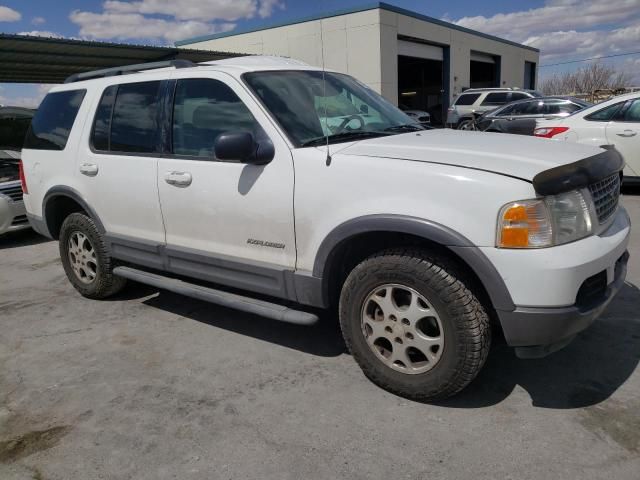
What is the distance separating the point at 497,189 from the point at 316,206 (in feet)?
3.35

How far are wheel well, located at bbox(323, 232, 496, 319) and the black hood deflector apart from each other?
541 mm

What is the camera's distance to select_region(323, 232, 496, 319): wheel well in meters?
2.78

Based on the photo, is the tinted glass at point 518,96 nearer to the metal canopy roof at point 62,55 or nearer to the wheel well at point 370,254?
the metal canopy roof at point 62,55

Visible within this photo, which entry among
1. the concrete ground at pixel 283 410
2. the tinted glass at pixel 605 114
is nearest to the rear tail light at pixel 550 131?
the tinted glass at pixel 605 114

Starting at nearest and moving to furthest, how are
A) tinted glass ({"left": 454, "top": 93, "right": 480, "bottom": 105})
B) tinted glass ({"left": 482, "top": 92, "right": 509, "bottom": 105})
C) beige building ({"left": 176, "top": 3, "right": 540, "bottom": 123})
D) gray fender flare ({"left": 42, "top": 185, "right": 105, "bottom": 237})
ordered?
gray fender flare ({"left": 42, "top": 185, "right": 105, "bottom": 237}) → tinted glass ({"left": 482, "top": 92, "right": 509, "bottom": 105}) → tinted glass ({"left": 454, "top": 93, "right": 480, "bottom": 105}) → beige building ({"left": 176, "top": 3, "right": 540, "bottom": 123})

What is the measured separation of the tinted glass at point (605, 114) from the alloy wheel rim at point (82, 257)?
7295mm

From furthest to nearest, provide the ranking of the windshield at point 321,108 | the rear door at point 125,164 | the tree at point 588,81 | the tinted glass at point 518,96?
the tree at point 588,81 → the tinted glass at point 518,96 → the rear door at point 125,164 → the windshield at point 321,108

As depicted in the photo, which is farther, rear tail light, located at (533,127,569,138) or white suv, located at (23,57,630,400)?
rear tail light, located at (533,127,569,138)

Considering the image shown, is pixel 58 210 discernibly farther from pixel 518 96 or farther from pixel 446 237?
pixel 518 96

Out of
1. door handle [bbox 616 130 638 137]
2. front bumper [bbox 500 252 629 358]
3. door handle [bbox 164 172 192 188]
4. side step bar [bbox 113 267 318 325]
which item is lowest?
side step bar [bbox 113 267 318 325]

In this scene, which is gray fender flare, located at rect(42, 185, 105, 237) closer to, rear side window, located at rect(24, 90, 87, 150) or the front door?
rear side window, located at rect(24, 90, 87, 150)

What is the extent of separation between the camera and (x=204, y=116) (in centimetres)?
374

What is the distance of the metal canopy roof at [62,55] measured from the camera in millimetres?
14062

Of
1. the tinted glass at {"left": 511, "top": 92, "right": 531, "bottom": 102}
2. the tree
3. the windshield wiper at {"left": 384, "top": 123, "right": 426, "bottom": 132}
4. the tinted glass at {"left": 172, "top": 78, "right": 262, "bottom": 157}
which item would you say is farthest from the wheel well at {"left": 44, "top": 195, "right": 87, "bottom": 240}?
the tree
